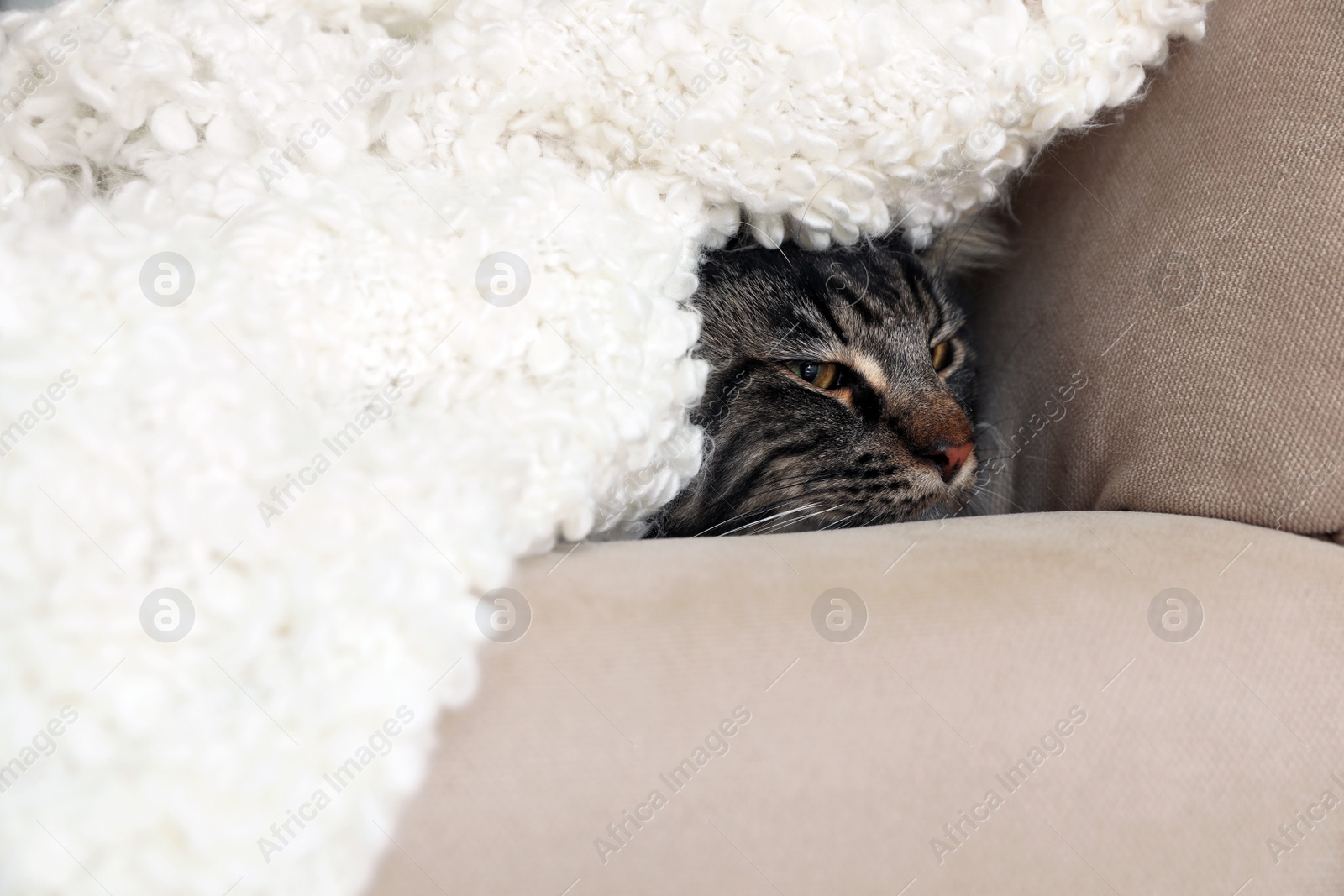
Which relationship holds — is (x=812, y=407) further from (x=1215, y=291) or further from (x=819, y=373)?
(x=1215, y=291)

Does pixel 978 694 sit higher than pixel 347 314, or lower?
lower

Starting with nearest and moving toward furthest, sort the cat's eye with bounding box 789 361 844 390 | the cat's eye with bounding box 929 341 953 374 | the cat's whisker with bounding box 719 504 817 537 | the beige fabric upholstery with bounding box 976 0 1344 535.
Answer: the beige fabric upholstery with bounding box 976 0 1344 535, the cat's whisker with bounding box 719 504 817 537, the cat's eye with bounding box 789 361 844 390, the cat's eye with bounding box 929 341 953 374

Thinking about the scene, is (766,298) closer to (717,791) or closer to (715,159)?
(715,159)

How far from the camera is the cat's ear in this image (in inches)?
44.2

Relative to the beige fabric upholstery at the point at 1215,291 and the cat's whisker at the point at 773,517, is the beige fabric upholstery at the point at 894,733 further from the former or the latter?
the cat's whisker at the point at 773,517

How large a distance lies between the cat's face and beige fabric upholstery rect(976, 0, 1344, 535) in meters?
0.15

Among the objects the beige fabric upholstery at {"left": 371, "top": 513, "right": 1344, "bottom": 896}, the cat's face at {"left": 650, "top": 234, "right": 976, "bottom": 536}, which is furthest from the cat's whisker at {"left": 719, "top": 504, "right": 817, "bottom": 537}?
the beige fabric upholstery at {"left": 371, "top": 513, "right": 1344, "bottom": 896}

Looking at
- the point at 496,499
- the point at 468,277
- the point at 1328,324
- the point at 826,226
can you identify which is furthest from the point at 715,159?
the point at 1328,324

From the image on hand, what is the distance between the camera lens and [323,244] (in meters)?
0.66

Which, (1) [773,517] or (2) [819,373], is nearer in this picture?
(1) [773,517]

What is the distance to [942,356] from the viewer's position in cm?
121

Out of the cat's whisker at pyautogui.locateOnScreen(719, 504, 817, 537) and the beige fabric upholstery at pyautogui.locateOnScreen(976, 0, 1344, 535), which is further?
the cat's whisker at pyautogui.locateOnScreen(719, 504, 817, 537)

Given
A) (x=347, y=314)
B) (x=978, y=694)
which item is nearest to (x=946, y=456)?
(x=978, y=694)

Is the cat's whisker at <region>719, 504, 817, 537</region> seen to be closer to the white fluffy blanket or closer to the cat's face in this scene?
the cat's face
